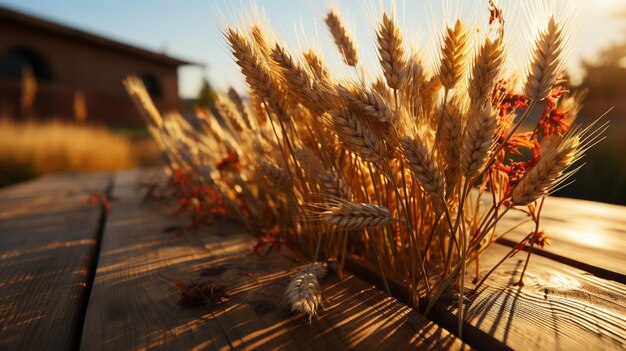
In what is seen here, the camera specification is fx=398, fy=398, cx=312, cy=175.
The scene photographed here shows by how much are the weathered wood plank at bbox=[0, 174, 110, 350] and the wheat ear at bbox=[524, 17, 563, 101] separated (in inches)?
48.2

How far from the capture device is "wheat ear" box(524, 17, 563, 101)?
0.82m

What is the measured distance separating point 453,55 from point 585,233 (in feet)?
4.43

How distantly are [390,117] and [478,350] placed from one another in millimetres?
582

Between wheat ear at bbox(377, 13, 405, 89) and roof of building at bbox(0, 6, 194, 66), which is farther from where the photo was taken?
roof of building at bbox(0, 6, 194, 66)

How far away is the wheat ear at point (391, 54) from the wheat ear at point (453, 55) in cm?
10

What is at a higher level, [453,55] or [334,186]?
[453,55]

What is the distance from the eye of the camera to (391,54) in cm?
93

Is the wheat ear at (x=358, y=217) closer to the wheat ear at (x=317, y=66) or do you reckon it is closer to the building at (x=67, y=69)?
the wheat ear at (x=317, y=66)

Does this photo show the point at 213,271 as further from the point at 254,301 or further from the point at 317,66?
the point at 317,66

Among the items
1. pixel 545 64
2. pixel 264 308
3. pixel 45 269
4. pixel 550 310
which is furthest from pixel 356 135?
pixel 45 269

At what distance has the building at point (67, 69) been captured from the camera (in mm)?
15086

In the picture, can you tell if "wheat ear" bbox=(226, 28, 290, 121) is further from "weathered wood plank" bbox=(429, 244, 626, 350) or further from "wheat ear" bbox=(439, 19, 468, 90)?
"weathered wood plank" bbox=(429, 244, 626, 350)

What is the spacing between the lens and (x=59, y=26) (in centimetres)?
1597

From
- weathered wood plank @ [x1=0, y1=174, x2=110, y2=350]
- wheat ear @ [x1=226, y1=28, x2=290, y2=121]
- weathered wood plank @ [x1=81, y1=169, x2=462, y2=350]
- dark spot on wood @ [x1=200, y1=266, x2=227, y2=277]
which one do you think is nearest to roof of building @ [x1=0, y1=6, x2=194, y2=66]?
weathered wood plank @ [x1=0, y1=174, x2=110, y2=350]
